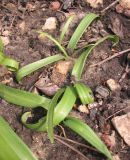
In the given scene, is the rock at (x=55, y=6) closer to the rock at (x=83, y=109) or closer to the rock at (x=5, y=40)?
the rock at (x=5, y=40)

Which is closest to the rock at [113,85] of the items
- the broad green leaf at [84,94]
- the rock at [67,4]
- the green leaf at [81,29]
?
the broad green leaf at [84,94]

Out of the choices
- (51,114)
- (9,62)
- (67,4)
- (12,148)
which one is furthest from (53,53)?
(12,148)

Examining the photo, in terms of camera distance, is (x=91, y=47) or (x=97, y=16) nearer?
(x=91, y=47)

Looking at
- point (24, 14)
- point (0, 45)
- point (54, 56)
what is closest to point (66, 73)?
point (54, 56)

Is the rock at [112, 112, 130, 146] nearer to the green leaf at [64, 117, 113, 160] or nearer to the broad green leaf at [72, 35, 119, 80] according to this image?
the green leaf at [64, 117, 113, 160]

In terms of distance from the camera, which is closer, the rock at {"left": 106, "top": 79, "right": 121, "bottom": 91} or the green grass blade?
the green grass blade

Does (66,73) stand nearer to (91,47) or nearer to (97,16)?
(91,47)

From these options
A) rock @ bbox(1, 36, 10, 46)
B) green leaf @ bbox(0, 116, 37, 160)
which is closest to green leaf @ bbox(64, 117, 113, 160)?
green leaf @ bbox(0, 116, 37, 160)

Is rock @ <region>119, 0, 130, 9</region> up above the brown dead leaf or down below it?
above
